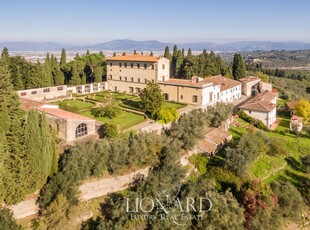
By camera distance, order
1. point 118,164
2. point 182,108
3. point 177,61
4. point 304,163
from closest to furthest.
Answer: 1. point 118,164
2. point 304,163
3. point 182,108
4. point 177,61

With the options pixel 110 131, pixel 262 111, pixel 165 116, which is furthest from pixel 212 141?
pixel 262 111

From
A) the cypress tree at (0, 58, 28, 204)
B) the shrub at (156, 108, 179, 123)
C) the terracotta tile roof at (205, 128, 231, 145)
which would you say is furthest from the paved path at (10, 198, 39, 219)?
the terracotta tile roof at (205, 128, 231, 145)

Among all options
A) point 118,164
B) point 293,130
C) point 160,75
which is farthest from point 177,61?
point 118,164

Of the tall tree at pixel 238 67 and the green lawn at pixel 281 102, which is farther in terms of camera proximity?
the tall tree at pixel 238 67

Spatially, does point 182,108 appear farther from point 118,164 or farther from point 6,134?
point 6,134

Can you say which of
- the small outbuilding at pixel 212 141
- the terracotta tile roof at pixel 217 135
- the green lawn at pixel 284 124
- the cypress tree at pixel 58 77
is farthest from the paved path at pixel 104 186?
the cypress tree at pixel 58 77

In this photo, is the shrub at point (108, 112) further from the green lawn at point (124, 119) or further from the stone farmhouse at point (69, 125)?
the stone farmhouse at point (69, 125)
